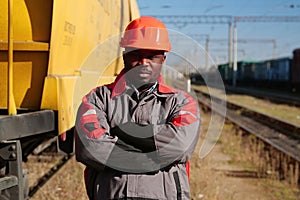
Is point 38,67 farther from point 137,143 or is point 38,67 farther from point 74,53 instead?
point 137,143

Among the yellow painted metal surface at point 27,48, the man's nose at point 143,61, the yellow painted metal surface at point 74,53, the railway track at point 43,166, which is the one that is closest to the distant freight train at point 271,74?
the railway track at point 43,166

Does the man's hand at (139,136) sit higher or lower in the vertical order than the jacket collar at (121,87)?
lower

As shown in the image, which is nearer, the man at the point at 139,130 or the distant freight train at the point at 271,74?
the man at the point at 139,130

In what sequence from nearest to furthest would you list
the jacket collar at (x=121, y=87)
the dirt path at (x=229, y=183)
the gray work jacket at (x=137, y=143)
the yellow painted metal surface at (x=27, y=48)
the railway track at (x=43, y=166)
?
the gray work jacket at (x=137, y=143) < the jacket collar at (x=121, y=87) < the yellow painted metal surface at (x=27, y=48) < the dirt path at (x=229, y=183) < the railway track at (x=43, y=166)

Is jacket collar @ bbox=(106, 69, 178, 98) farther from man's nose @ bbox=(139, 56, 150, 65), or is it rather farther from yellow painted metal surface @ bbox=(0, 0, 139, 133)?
yellow painted metal surface @ bbox=(0, 0, 139, 133)

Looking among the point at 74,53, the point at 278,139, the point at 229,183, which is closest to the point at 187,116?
the point at 74,53

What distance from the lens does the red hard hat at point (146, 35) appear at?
2279 millimetres

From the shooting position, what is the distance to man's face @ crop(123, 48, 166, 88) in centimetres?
229

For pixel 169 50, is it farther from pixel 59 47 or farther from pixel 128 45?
pixel 59 47

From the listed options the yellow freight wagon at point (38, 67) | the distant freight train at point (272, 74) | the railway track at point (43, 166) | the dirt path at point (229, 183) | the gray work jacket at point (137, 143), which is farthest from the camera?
the distant freight train at point (272, 74)

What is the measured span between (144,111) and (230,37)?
51.1 meters

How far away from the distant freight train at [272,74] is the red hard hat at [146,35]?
26026 millimetres

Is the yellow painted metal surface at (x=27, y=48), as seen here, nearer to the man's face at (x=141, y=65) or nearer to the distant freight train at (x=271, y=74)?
the man's face at (x=141, y=65)

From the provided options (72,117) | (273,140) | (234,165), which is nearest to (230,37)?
(273,140)
